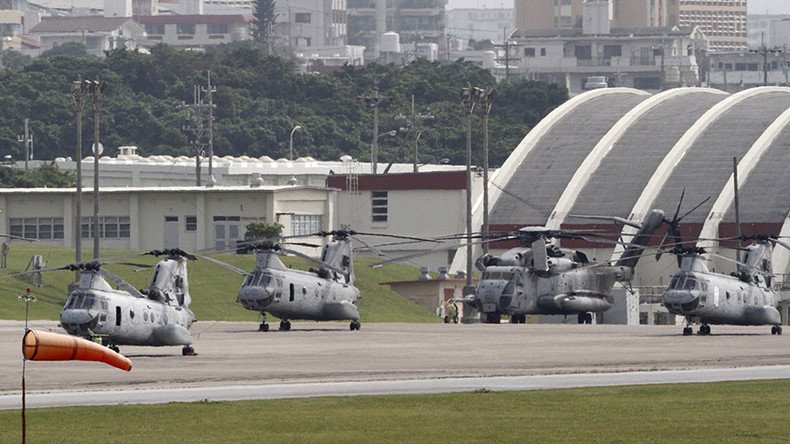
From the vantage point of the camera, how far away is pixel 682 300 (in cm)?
7094

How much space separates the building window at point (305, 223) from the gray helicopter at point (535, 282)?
38.9 metres

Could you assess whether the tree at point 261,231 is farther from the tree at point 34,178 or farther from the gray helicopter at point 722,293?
the gray helicopter at point 722,293

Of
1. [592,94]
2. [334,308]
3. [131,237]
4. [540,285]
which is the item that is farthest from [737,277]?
[592,94]

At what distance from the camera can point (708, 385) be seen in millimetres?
47406

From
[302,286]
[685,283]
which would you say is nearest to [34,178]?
[302,286]

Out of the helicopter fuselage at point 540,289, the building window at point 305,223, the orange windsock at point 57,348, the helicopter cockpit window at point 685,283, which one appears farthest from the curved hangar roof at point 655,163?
the orange windsock at point 57,348

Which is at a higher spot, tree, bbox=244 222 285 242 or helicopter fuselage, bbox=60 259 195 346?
helicopter fuselage, bbox=60 259 195 346

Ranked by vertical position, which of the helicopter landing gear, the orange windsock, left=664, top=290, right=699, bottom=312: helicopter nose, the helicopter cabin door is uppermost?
the orange windsock

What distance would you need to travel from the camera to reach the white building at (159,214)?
402 ft

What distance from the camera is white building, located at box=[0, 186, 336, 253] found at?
122500mm

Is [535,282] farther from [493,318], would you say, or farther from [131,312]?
[131,312]

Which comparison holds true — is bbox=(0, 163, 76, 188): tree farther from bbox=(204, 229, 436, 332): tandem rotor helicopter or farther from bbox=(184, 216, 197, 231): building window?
bbox=(204, 229, 436, 332): tandem rotor helicopter

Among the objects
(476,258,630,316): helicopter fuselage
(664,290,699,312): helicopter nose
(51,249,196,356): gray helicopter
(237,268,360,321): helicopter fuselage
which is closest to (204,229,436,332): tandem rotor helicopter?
(237,268,360,321): helicopter fuselage

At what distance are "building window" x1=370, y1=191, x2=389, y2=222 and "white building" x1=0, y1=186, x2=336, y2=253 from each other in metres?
6.94
